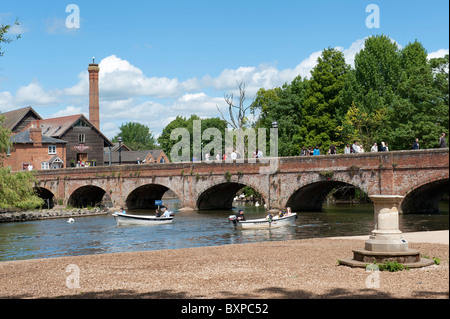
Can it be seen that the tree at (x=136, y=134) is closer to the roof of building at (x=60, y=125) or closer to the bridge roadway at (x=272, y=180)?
the roof of building at (x=60, y=125)

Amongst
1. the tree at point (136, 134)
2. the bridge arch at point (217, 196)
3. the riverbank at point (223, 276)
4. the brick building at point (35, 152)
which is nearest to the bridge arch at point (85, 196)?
the brick building at point (35, 152)

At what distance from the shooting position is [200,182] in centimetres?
4466

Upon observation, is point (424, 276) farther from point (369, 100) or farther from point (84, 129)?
point (84, 129)

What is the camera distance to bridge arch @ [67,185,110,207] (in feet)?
177

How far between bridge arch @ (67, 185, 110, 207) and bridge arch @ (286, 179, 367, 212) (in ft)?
72.8

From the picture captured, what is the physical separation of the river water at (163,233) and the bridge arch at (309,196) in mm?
1678

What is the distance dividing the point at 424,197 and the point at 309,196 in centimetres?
904

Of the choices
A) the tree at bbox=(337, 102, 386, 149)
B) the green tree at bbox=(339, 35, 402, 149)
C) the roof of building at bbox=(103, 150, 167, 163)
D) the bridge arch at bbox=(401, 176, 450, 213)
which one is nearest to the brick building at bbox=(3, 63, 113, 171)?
the roof of building at bbox=(103, 150, 167, 163)

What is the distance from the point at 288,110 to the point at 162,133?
55125mm

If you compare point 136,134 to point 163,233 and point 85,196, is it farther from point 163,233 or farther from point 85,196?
point 163,233

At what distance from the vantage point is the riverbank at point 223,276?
34.8 ft

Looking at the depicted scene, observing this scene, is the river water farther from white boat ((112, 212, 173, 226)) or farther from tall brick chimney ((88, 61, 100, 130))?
tall brick chimney ((88, 61, 100, 130))

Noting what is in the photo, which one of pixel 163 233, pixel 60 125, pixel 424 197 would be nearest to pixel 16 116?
pixel 60 125
